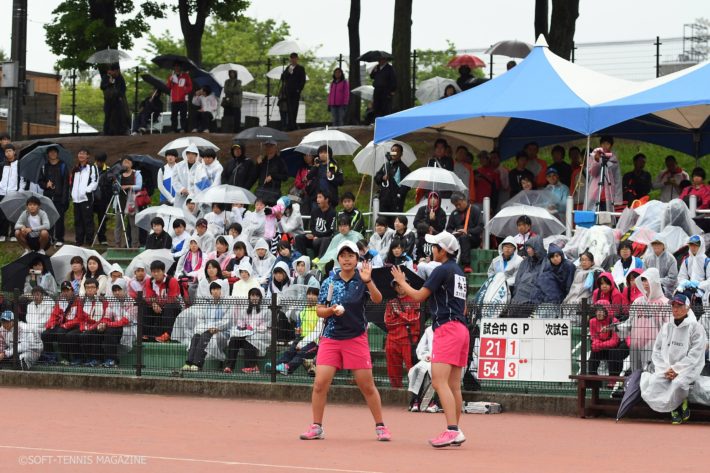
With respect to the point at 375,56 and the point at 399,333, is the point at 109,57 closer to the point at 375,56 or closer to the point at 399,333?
the point at 375,56

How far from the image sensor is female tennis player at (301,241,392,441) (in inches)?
518

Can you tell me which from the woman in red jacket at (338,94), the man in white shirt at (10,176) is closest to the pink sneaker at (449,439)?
the man in white shirt at (10,176)

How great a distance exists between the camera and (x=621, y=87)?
22.6 meters

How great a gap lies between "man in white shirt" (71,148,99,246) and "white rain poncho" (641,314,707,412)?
1350 centimetres

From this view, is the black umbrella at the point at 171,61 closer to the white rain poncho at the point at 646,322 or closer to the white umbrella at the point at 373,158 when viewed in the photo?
the white umbrella at the point at 373,158

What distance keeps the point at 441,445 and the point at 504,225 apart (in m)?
9.24

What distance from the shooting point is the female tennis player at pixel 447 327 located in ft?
41.4

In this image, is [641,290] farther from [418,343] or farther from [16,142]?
[16,142]

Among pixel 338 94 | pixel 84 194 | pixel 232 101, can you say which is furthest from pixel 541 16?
pixel 84 194

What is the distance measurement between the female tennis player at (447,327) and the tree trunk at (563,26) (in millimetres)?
20443

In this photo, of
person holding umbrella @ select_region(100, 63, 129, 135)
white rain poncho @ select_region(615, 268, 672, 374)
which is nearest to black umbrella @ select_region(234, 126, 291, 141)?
person holding umbrella @ select_region(100, 63, 129, 135)

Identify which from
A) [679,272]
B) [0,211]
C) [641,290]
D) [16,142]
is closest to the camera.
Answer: [641,290]

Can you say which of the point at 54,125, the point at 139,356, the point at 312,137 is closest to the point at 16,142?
the point at 312,137

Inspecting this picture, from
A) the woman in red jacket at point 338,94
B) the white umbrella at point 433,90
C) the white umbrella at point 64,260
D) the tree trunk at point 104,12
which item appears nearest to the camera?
the white umbrella at point 64,260
